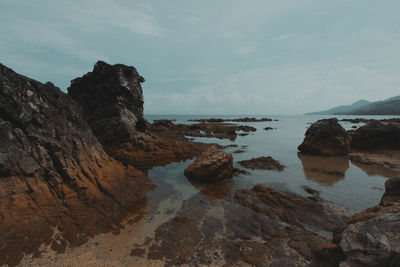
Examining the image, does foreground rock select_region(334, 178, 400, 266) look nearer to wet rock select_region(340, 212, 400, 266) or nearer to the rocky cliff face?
wet rock select_region(340, 212, 400, 266)

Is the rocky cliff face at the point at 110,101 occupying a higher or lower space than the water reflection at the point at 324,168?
higher

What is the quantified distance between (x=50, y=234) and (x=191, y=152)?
53.1 feet

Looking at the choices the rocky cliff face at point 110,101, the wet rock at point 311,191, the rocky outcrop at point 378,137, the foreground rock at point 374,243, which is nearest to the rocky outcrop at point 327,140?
the rocky outcrop at point 378,137

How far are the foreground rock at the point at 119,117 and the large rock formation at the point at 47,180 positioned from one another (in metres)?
6.96

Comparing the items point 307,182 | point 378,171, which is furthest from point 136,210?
point 378,171

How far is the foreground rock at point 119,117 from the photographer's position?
61.1ft

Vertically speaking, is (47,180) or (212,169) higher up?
(47,180)

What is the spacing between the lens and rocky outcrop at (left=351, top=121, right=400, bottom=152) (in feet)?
73.4

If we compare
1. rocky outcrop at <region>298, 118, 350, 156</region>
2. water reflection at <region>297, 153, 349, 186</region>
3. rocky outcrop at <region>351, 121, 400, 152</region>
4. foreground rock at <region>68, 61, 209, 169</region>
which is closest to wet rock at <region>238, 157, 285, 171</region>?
water reflection at <region>297, 153, 349, 186</region>

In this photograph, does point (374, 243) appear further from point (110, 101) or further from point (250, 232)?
point (110, 101)

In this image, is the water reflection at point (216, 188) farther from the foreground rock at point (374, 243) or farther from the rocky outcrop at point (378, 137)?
the rocky outcrop at point (378, 137)

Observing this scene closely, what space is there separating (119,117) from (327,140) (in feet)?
82.3

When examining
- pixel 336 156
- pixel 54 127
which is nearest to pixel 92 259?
pixel 54 127

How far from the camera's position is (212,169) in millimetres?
13000
